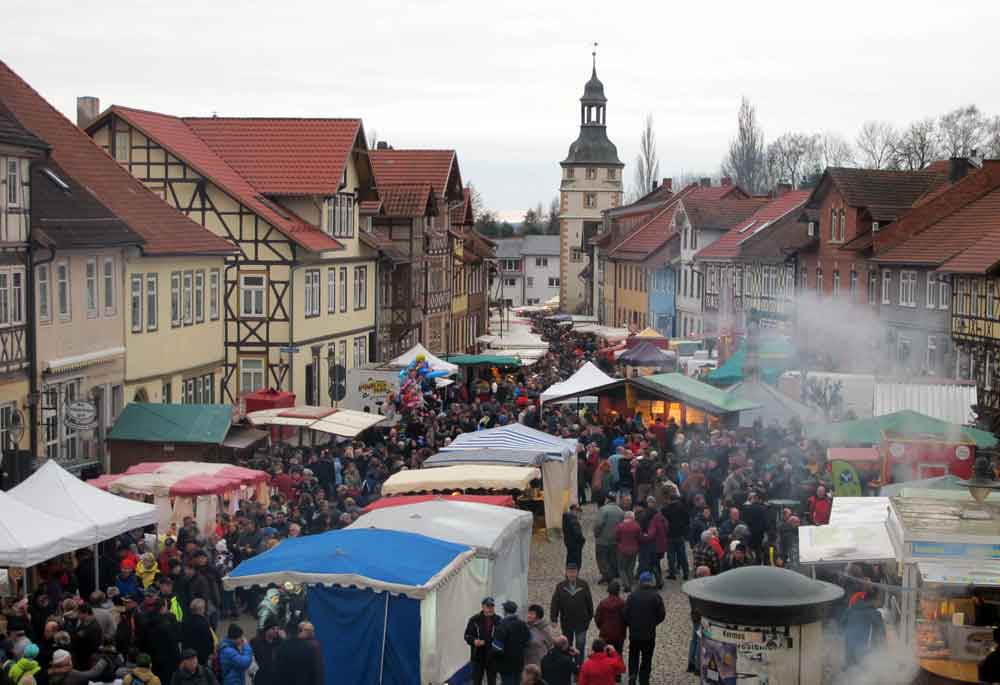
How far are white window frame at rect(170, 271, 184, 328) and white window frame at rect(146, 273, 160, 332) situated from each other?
2.72 ft

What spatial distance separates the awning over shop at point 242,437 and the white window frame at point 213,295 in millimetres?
7654

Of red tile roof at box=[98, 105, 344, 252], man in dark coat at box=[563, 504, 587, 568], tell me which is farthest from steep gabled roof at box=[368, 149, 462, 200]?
man in dark coat at box=[563, 504, 587, 568]

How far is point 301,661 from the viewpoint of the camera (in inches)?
520

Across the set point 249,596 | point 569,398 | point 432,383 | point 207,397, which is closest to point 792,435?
point 569,398

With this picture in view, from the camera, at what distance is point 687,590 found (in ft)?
42.4

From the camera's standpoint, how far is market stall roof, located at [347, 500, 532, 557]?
55.7ft

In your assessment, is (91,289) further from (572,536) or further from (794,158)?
(794,158)

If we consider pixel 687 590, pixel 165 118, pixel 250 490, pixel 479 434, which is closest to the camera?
pixel 687 590

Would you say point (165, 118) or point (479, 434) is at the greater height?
point (165, 118)

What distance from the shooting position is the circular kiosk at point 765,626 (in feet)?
40.1

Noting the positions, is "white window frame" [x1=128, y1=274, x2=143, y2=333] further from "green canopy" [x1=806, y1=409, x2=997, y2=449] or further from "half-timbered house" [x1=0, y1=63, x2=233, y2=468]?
"green canopy" [x1=806, y1=409, x2=997, y2=449]

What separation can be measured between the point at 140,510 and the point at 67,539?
67.8 inches

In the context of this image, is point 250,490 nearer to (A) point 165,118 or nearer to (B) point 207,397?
(B) point 207,397

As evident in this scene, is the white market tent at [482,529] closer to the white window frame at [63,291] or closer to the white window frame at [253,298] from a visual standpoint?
the white window frame at [63,291]
